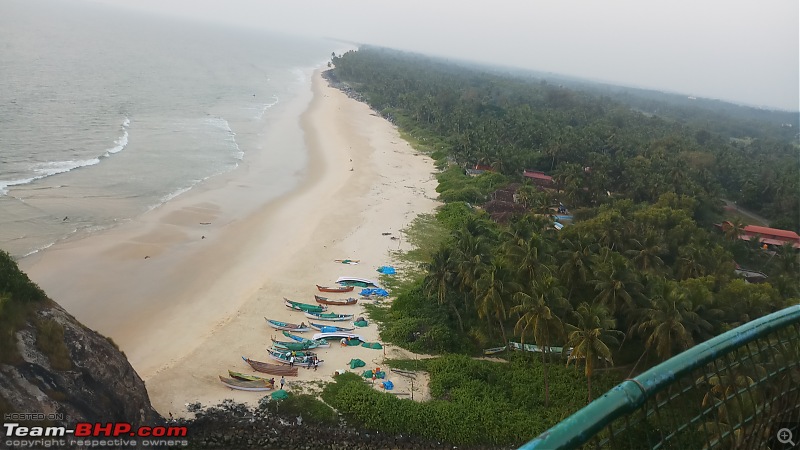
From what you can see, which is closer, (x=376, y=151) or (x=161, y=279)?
(x=161, y=279)

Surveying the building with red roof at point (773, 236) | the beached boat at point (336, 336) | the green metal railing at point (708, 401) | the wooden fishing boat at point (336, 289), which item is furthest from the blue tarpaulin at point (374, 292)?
A: the building with red roof at point (773, 236)

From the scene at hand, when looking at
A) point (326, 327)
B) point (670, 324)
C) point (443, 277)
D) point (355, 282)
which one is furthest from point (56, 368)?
point (670, 324)

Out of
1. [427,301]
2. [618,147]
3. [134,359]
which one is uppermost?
[618,147]

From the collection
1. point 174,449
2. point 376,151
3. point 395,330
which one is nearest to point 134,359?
point 174,449

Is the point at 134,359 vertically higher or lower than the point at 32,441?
lower

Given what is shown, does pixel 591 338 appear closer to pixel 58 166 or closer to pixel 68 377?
pixel 68 377

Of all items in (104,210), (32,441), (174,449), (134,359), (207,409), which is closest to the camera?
(32,441)

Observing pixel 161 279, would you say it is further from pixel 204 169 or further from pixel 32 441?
pixel 204 169
